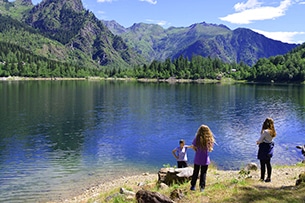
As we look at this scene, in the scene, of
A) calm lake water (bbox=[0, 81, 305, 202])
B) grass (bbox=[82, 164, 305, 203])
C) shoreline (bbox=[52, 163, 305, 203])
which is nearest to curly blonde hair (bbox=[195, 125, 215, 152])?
grass (bbox=[82, 164, 305, 203])

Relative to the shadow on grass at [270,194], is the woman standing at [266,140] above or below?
above

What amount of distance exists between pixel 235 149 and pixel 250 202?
3288cm

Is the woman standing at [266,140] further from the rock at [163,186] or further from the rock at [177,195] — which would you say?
the rock at [163,186]

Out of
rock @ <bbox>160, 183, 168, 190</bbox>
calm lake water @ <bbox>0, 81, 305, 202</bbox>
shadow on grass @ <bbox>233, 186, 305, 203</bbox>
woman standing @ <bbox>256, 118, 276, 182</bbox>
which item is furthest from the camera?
calm lake water @ <bbox>0, 81, 305, 202</bbox>

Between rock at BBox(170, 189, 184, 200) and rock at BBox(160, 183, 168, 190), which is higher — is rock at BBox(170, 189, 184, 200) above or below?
above

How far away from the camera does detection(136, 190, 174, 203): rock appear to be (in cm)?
1520

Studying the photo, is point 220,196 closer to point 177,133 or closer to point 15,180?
point 15,180

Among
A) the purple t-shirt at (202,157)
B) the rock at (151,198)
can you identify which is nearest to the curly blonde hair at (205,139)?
the purple t-shirt at (202,157)

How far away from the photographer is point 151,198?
608 inches

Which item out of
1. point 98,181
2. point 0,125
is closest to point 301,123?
point 98,181

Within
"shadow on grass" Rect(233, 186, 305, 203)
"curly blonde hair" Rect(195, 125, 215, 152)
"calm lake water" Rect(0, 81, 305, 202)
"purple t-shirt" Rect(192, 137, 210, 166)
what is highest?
"curly blonde hair" Rect(195, 125, 215, 152)

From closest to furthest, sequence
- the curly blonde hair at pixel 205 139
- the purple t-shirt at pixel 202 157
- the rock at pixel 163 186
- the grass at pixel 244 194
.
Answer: the grass at pixel 244 194 < the curly blonde hair at pixel 205 139 < the purple t-shirt at pixel 202 157 < the rock at pixel 163 186

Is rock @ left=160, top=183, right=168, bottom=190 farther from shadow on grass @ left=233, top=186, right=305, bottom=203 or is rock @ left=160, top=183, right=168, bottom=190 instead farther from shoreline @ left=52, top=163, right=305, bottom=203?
shadow on grass @ left=233, top=186, right=305, bottom=203

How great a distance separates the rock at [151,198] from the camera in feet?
49.9
